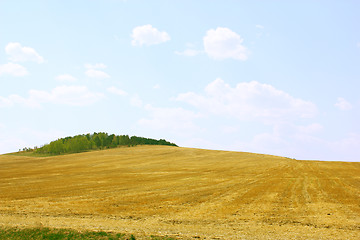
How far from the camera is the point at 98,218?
14438 mm

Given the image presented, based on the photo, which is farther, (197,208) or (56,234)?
(197,208)

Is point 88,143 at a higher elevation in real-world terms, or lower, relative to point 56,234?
higher

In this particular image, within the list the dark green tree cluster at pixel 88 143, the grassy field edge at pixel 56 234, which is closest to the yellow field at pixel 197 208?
the grassy field edge at pixel 56 234

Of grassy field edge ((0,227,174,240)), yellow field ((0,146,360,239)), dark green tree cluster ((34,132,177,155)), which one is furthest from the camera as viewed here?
dark green tree cluster ((34,132,177,155))

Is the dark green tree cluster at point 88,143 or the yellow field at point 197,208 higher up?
the dark green tree cluster at point 88,143

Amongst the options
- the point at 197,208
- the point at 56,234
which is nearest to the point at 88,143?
the point at 197,208

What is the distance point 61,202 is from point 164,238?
10.3 m

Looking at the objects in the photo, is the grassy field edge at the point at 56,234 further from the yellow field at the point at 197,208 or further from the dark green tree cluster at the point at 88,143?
the dark green tree cluster at the point at 88,143

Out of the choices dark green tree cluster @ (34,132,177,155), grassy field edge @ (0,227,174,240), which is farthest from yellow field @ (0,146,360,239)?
dark green tree cluster @ (34,132,177,155)

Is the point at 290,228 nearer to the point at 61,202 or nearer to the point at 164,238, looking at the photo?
the point at 164,238

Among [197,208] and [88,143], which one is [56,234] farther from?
[88,143]

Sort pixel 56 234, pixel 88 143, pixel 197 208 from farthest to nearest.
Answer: pixel 88 143 → pixel 197 208 → pixel 56 234

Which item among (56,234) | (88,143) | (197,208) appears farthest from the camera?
(88,143)

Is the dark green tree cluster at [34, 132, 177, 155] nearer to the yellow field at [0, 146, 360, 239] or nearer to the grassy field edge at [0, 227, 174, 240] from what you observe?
the yellow field at [0, 146, 360, 239]
